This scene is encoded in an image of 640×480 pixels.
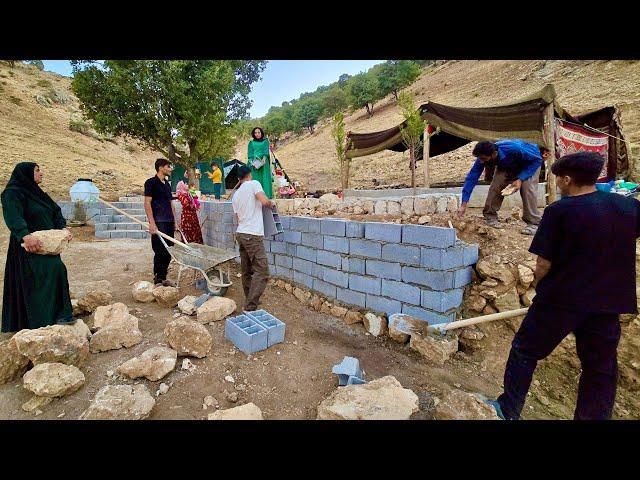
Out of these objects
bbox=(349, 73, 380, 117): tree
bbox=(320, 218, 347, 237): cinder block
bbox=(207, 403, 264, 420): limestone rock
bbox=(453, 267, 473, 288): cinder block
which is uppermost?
bbox=(349, 73, 380, 117): tree

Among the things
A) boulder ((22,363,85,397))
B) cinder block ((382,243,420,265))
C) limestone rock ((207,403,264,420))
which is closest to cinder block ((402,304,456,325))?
cinder block ((382,243,420,265))

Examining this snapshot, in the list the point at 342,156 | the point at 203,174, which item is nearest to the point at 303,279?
the point at 342,156

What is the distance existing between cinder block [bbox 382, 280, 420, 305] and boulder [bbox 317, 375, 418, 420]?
1004 millimetres

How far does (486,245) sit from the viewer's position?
3.21 metres

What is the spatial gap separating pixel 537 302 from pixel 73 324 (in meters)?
4.03

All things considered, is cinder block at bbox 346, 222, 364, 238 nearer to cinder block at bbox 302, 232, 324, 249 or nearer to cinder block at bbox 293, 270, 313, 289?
cinder block at bbox 302, 232, 324, 249

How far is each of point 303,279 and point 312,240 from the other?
62 centimetres

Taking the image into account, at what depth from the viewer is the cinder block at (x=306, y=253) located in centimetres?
405

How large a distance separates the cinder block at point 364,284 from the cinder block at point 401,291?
9 centimetres

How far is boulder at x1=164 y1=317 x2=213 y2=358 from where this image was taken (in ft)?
8.62

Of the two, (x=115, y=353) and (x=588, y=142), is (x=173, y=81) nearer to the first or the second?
(x=115, y=353)

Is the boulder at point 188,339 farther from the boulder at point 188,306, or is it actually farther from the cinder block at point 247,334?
the boulder at point 188,306

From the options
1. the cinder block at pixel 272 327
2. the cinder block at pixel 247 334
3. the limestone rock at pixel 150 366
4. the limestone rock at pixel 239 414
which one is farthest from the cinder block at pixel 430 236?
the limestone rock at pixel 150 366
